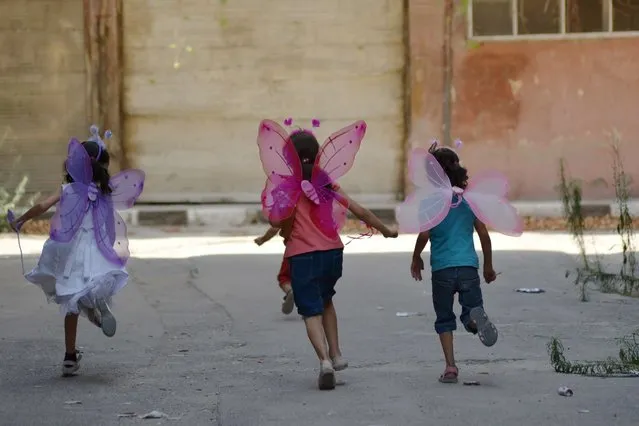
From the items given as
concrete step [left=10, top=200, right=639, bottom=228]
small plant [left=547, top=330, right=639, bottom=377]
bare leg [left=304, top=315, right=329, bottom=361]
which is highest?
bare leg [left=304, top=315, right=329, bottom=361]

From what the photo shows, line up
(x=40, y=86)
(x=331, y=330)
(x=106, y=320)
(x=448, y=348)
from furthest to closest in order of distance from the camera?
(x=40, y=86)
(x=106, y=320)
(x=331, y=330)
(x=448, y=348)

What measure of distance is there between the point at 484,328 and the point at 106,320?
6.62 feet

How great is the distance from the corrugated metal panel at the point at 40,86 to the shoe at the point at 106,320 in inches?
425

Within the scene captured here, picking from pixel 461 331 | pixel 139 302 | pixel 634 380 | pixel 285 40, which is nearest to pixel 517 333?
pixel 461 331

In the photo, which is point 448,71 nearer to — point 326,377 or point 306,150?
→ point 306,150

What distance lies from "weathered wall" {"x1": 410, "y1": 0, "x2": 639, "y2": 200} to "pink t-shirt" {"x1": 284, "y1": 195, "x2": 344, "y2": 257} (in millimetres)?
10829

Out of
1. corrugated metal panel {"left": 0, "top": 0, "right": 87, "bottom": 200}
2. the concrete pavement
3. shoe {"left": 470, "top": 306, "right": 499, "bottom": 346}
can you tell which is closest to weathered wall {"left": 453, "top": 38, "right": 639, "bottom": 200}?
the concrete pavement

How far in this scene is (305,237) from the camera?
7355 mm

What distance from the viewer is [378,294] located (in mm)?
11086

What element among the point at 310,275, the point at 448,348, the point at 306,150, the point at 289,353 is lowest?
the point at 289,353

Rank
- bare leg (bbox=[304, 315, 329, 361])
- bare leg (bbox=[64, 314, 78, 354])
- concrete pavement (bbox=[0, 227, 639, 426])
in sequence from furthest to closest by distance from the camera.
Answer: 1. bare leg (bbox=[64, 314, 78, 354])
2. bare leg (bbox=[304, 315, 329, 361])
3. concrete pavement (bbox=[0, 227, 639, 426])

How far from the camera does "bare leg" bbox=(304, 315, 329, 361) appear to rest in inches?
283

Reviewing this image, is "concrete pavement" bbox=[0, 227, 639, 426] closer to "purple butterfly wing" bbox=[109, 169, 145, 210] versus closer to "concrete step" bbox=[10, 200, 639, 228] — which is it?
"purple butterfly wing" bbox=[109, 169, 145, 210]

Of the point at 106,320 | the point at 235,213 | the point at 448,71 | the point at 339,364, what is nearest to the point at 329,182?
the point at 339,364
